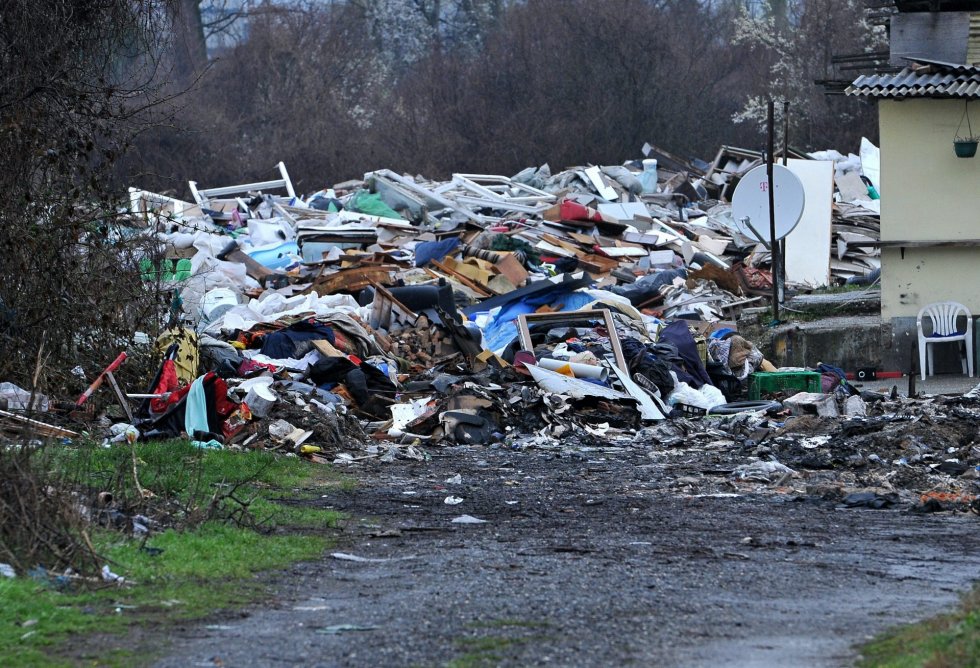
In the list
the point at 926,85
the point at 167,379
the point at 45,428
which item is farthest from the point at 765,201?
the point at 45,428

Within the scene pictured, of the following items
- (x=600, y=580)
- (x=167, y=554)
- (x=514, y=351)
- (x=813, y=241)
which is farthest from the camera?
(x=813, y=241)

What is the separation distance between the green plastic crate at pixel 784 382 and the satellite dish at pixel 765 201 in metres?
2.99

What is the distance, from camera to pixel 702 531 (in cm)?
757

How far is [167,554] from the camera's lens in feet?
21.3

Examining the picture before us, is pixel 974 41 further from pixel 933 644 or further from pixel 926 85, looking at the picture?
pixel 933 644

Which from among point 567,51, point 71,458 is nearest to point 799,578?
point 71,458

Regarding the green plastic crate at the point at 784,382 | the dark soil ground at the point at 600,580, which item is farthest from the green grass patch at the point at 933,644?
the green plastic crate at the point at 784,382

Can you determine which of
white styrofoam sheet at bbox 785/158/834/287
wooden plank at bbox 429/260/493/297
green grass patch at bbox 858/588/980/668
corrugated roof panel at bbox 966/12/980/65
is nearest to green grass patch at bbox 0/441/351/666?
green grass patch at bbox 858/588/980/668

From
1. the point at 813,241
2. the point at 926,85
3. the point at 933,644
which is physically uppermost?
the point at 926,85

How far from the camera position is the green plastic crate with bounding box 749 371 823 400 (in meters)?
14.2

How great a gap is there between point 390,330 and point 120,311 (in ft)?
14.4

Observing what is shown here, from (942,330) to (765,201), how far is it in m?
2.87

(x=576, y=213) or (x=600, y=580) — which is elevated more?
(x=576, y=213)

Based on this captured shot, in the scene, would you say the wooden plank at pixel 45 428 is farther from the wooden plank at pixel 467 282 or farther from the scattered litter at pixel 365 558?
the wooden plank at pixel 467 282
